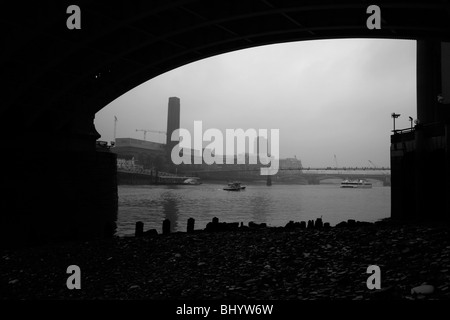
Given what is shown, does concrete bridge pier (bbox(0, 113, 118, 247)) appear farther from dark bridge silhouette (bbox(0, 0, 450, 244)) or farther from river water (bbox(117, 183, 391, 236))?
river water (bbox(117, 183, 391, 236))

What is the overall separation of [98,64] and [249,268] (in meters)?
24.0

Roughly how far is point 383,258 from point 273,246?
3.74 metres

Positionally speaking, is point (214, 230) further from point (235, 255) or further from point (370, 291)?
point (370, 291)

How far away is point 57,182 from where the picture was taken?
1276 inches

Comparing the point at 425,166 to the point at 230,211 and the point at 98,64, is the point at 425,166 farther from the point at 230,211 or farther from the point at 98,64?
the point at 230,211

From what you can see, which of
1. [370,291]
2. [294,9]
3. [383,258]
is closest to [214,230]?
[383,258]

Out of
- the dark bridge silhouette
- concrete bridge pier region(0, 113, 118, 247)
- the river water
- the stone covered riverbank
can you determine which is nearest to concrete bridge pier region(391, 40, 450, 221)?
the dark bridge silhouette

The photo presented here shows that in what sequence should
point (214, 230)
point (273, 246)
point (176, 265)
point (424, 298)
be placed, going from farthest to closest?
point (214, 230), point (273, 246), point (176, 265), point (424, 298)

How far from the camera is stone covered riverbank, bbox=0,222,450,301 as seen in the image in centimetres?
707

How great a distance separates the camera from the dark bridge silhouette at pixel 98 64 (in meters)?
20.7

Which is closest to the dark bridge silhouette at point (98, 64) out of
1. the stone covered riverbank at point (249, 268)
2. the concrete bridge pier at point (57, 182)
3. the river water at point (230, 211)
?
the concrete bridge pier at point (57, 182)

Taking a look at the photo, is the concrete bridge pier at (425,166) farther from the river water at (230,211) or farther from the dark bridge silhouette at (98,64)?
the river water at (230,211)

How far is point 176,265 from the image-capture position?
34.1ft

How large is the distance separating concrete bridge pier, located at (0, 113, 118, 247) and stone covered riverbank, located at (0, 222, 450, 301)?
13.3 meters
